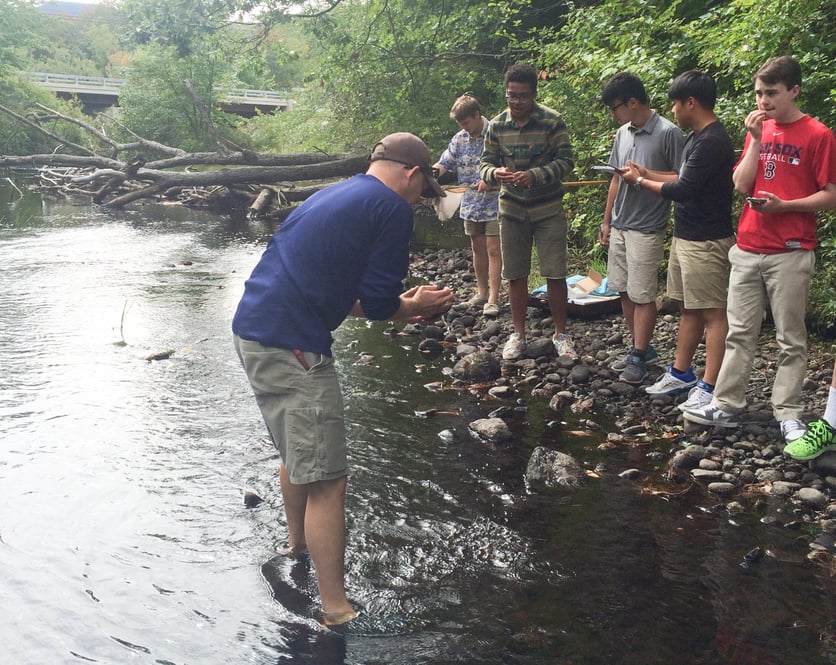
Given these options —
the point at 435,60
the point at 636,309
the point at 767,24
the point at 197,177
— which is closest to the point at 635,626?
the point at 636,309

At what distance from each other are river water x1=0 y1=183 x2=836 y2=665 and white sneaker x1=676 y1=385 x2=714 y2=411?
0.97ft

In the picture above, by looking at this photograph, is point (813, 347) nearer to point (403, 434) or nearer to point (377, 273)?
point (403, 434)

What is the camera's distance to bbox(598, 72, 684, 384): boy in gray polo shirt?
5.80 metres

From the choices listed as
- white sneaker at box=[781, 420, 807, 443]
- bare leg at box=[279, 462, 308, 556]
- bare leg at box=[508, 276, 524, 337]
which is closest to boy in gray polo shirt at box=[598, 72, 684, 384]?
bare leg at box=[508, 276, 524, 337]

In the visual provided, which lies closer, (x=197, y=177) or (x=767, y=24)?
(x=767, y=24)

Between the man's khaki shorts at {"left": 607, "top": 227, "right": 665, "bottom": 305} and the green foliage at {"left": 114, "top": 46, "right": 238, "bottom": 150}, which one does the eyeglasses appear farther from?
the green foliage at {"left": 114, "top": 46, "right": 238, "bottom": 150}

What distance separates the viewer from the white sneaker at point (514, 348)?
704cm

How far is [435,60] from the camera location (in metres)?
15.5

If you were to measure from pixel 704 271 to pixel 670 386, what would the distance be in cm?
95

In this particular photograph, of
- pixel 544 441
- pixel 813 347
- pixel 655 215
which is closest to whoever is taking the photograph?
pixel 544 441

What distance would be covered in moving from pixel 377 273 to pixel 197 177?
15865mm

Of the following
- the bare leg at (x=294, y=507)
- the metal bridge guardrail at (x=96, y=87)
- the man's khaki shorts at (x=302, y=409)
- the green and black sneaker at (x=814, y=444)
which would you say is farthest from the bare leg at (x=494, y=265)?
the metal bridge guardrail at (x=96, y=87)

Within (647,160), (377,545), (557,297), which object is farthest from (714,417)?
(377,545)

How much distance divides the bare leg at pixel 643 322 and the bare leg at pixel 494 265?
2.23m
